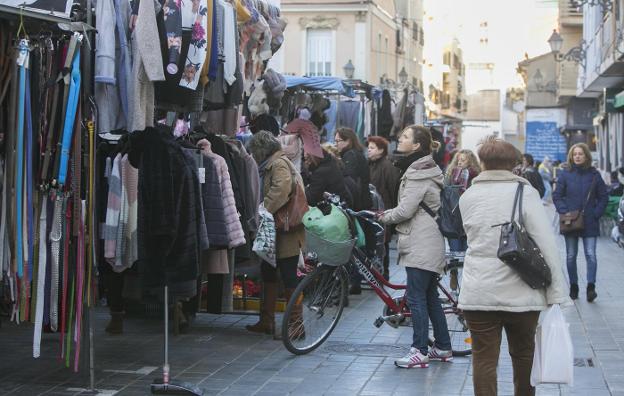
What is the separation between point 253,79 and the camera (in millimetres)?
10633

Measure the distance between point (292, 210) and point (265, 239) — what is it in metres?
0.43

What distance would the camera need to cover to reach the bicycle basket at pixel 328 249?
898 centimetres

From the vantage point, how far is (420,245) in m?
8.49

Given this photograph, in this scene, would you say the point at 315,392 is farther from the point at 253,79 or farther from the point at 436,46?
the point at 436,46

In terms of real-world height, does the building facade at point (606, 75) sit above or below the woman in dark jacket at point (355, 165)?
above

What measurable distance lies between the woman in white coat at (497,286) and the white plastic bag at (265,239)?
3.24m

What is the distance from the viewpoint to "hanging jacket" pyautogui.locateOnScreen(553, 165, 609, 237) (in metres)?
12.7

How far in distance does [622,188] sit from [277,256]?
48.4 ft

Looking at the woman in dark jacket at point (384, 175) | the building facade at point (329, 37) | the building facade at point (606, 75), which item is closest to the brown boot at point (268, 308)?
the woman in dark jacket at point (384, 175)

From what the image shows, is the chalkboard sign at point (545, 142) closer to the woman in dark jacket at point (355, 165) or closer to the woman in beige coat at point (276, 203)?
the woman in dark jacket at point (355, 165)

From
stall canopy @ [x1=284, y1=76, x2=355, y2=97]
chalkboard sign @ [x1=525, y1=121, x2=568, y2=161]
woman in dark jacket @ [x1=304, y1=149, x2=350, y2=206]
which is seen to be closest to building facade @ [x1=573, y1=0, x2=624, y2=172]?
chalkboard sign @ [x1=525, y1=121, x2=568, y2=161]

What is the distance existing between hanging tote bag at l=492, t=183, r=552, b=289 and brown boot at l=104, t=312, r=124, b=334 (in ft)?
15.5

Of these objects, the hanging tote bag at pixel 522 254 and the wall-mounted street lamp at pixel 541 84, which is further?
the wall-mounted street lamp at pixel 541 84

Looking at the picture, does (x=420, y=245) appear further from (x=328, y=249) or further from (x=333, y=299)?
(x=333, y=299)
